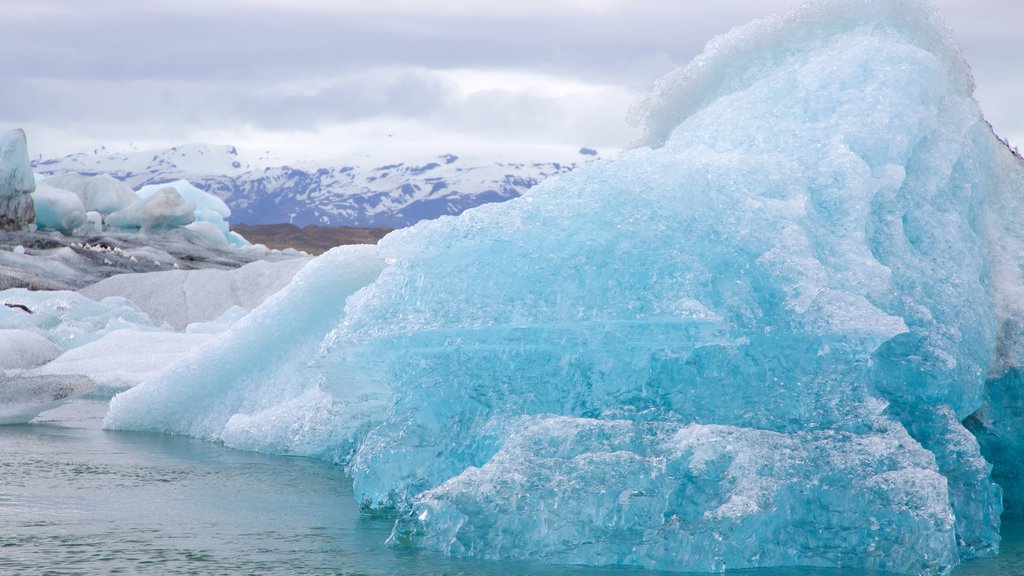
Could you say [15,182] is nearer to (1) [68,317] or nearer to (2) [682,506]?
(1) [68,317]

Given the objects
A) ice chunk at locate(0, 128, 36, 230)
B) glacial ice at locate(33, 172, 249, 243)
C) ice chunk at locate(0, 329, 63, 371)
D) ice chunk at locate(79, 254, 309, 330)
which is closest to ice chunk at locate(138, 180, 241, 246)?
glacial ice at locate(33, 172, 249, 243)

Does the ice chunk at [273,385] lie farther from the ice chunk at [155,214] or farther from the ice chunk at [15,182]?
the ice chunk at [155,214]

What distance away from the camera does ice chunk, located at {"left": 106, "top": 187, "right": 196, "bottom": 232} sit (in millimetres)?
26953

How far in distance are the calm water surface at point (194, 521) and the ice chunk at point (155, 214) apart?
816 inches

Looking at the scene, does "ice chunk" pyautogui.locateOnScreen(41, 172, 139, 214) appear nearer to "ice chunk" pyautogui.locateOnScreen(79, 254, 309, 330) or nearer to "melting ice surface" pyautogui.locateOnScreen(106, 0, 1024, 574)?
"ice chunk" pyautogui.locateOnScreen(79, 254, 309, 330)

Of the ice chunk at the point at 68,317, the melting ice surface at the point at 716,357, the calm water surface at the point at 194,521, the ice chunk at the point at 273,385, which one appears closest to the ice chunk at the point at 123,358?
the ice chunk at the point at 68,317

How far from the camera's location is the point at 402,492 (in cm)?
452

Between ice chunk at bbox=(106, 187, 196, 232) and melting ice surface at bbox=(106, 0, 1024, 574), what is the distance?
23.4 metres

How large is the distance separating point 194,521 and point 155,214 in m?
23.5

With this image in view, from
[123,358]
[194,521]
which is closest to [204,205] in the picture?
[123,358]

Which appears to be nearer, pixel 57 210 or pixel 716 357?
pixel 716 357

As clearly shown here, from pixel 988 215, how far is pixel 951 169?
0.60 m

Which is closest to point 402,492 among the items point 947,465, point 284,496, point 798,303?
point 284,496

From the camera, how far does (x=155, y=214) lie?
1061 inches
